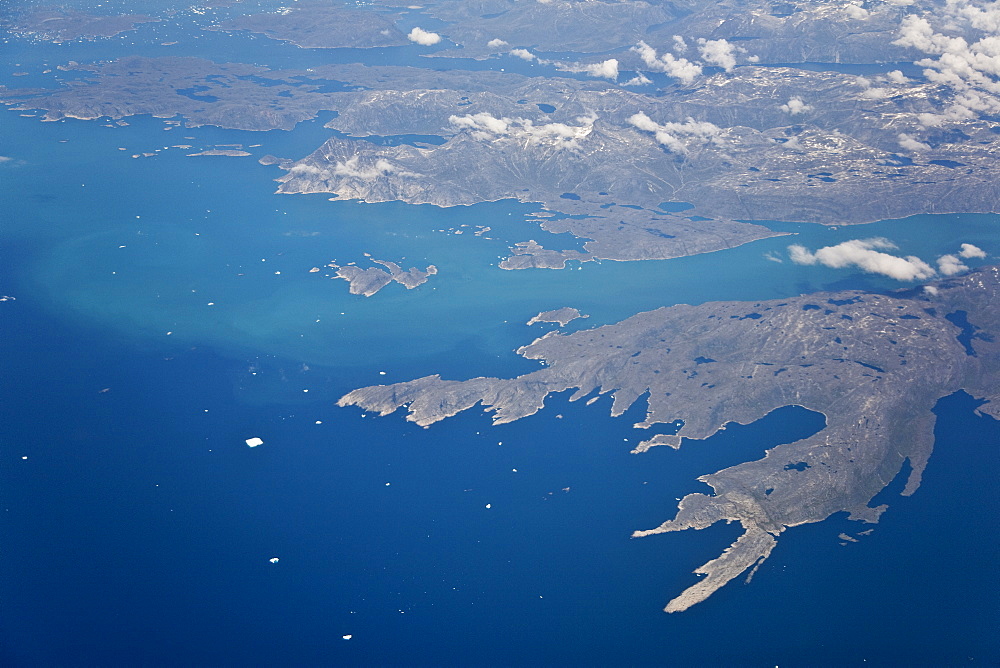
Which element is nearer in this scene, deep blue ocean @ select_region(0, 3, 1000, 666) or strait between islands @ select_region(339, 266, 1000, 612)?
deep blue ocean @ select_region(0, 3, 1000, 666)

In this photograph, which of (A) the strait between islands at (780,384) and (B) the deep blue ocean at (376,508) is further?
(A) the strait between islands at (780,384)

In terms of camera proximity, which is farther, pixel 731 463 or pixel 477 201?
pixel 477 201

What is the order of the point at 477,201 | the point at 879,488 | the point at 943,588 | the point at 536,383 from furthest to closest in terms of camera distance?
the point at 477,201
the point at 536,383
the point at 879,488
the point at 943,588

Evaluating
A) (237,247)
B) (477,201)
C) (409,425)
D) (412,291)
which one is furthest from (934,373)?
(237,247)

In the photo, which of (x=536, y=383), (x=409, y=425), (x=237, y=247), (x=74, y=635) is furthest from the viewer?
(x=237, y=247)

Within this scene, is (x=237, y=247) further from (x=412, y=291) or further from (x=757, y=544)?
(x=757, y=544)
